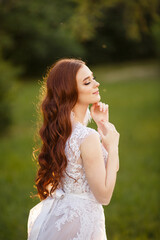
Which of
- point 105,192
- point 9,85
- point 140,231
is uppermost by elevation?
point 9,85

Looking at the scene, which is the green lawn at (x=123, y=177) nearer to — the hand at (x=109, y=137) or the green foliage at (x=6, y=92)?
the hand at (x=109, y=137)

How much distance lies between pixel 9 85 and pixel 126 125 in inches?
169

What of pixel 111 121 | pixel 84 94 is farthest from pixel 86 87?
pixel 111 121

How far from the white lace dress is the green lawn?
0.60m

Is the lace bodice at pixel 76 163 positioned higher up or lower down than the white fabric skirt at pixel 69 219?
higher up

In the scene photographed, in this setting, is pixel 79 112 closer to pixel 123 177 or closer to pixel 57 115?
pixel 57 115

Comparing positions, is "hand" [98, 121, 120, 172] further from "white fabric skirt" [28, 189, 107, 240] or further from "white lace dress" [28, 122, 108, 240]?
"white fabric skirt" [28, 189, 107, 240]

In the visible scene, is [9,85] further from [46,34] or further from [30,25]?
[46,34]

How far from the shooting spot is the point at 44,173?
209 centimetres

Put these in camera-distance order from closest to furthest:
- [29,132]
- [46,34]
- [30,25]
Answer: [29,132], [30,25], [46,34]

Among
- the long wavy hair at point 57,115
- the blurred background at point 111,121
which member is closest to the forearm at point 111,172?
the long wavy hair at point 57,115

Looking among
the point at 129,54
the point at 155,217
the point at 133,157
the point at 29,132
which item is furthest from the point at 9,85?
the point at 129,54

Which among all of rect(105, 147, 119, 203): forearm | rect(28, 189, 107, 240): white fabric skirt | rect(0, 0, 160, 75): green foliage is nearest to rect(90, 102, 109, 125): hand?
rect(105, 147, 119, 203): forearm

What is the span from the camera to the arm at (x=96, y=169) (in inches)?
70.5
